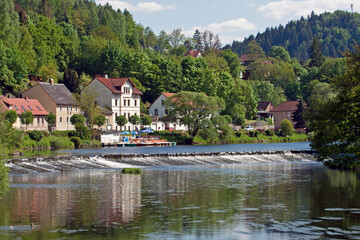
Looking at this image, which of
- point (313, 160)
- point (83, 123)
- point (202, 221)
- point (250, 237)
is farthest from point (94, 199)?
point (83, 123)

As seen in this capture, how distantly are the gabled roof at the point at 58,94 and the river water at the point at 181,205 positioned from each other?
51933 mm

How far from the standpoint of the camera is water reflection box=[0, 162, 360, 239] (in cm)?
3041

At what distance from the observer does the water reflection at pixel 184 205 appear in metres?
30.4

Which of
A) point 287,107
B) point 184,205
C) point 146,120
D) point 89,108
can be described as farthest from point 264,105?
point 184,205

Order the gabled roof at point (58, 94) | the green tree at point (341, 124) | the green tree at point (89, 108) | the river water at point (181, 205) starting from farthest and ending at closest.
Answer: the green tree at point (89, 108) < the gabled roof at point (58, 94) < the green tree at point (341, 124) < the river water at point (181, 205)

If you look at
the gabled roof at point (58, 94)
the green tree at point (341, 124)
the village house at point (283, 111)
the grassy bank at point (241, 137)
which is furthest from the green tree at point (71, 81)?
the green tree at point (341, 124)

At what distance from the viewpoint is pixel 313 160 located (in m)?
75.0

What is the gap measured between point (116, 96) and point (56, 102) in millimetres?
19296

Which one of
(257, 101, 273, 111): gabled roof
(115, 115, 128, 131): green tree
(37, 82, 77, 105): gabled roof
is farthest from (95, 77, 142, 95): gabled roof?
(257, 101, 273, 111): gabled roof

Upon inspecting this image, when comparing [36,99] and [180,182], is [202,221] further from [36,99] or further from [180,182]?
[36,99]

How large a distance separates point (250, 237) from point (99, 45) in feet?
417

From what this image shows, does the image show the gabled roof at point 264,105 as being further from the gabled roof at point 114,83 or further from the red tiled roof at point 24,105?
the red tiled roof at point 24,105

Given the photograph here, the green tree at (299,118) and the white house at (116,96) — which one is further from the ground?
the white house at (116,96)

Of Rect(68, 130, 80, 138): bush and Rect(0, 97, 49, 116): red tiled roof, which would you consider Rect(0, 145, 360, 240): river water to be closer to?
Rect(68, 130, 80, 138): bush
